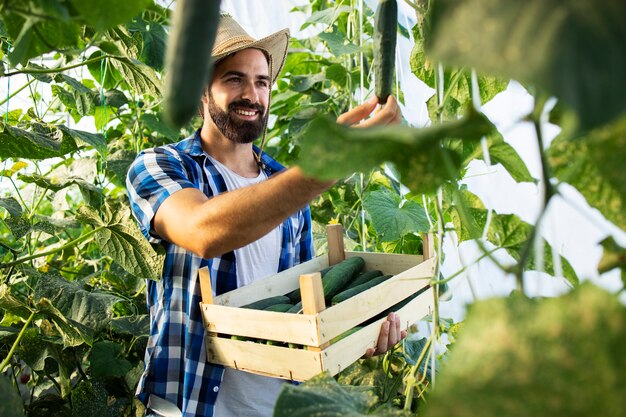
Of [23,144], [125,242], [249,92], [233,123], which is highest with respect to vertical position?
[249,92]

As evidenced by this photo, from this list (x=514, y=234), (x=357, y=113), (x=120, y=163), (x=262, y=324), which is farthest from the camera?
(x=120, y=163)

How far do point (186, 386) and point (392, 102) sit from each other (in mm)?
854

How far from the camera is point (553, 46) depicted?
0.91 feet

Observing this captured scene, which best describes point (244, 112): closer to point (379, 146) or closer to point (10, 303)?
point (10, 303)

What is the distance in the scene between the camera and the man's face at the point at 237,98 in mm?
1776

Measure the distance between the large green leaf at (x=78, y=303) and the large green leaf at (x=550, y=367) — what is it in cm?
124

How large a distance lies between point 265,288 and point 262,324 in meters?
0.23

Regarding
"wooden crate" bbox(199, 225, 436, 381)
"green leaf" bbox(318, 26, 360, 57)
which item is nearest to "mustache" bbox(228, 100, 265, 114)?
"green leaf" bbox(318, 26, 360, 57)

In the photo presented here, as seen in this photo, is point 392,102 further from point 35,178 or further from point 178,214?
point 35,178

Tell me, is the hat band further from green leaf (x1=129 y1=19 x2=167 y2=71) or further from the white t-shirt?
the white t-shirt

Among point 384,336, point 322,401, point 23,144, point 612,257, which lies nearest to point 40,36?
point 322,401

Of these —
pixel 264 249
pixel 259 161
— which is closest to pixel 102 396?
pixel 264 249

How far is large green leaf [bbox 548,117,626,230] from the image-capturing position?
38 centimetres

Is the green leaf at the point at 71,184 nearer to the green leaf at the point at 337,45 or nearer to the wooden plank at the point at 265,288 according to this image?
the wooden plank at the point at 265,288
